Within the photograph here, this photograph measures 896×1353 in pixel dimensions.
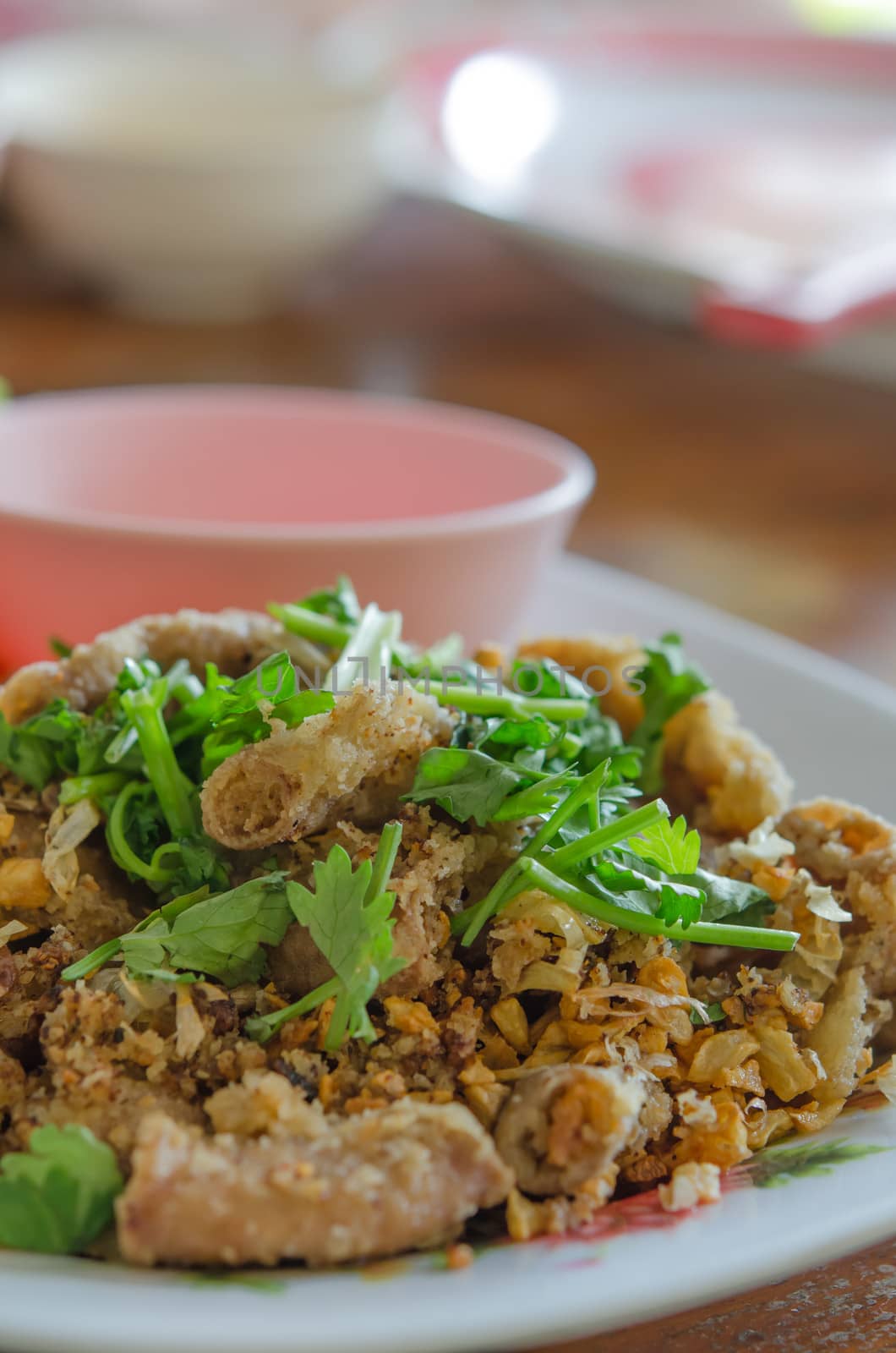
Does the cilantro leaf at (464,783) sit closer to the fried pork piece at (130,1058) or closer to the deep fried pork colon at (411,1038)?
the deep fried pork colon at (411,1038)

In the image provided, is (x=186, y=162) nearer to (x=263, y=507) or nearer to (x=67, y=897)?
(x=263, y=507)

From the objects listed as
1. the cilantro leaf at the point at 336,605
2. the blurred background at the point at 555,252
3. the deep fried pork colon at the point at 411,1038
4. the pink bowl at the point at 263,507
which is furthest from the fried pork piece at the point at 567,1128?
the blurred background at the point at 555,252

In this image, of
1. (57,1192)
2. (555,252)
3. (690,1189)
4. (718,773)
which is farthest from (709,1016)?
(555,252)

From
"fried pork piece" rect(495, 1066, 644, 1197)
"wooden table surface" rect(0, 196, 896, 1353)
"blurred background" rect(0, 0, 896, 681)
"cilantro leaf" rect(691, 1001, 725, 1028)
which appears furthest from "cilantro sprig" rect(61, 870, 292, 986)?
"blurred background" rect(0, 0, 896, 681)

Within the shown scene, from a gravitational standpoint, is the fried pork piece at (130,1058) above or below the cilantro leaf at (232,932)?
below

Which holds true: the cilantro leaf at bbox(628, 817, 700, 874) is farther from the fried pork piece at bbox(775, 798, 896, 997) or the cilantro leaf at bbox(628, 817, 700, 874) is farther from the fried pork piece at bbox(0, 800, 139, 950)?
the fried pork piece at bbox(0, 800, 139, 950)
